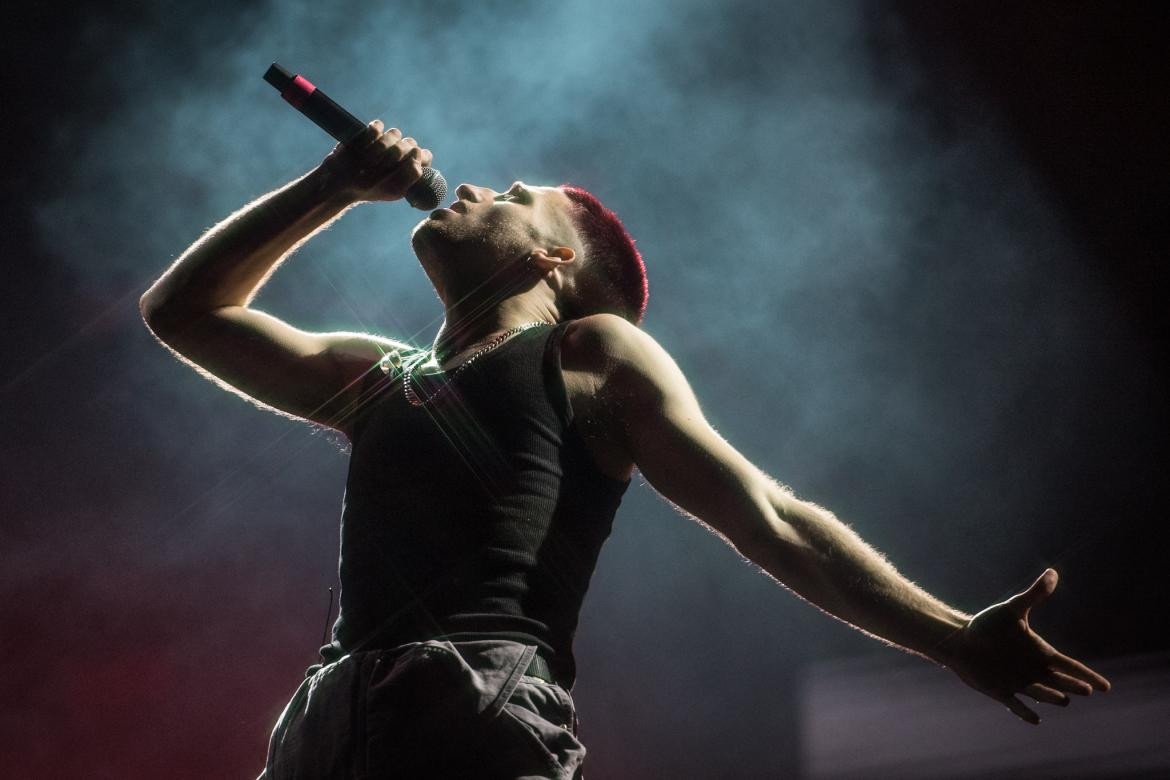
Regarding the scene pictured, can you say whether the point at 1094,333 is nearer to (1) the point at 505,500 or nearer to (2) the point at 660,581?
(2) the point at 660,581

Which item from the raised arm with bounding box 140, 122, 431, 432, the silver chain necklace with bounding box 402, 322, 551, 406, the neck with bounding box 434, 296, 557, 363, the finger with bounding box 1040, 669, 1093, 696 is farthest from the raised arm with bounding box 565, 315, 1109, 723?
the raised arm with bounding box 140, 122, 431, 432

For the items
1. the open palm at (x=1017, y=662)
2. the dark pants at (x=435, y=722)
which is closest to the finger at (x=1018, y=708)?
the open palm at (x=1017, y=662)

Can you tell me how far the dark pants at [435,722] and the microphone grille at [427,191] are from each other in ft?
2.56

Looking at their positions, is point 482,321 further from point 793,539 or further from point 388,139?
point 793,539

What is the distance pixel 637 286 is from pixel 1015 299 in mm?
2024

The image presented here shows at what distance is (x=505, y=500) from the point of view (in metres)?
1.03

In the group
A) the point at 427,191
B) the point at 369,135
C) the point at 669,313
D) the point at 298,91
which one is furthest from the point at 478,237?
the point at 669,313

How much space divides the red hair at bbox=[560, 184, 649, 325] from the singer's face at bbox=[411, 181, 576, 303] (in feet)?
0.20

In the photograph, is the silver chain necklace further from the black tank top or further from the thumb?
the thumb

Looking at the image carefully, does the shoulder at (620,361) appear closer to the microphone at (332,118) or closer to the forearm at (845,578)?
the forearm at (845,578)

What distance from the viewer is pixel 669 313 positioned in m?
3.39

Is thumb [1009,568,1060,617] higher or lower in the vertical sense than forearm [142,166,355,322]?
lower

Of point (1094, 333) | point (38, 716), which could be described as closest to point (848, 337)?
point (1094, 333)

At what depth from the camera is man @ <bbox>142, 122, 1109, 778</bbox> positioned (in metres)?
0.87
